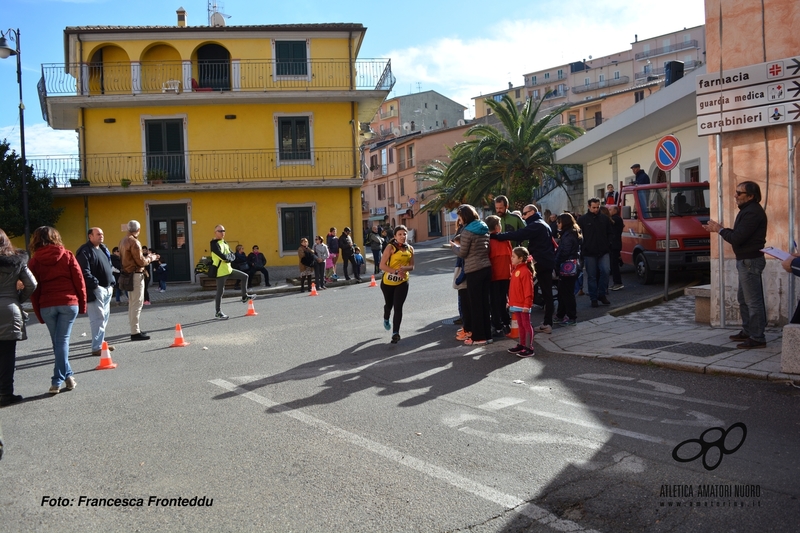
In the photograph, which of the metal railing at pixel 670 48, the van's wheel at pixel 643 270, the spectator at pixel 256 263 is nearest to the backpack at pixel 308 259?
the spectator at pixel 256 263

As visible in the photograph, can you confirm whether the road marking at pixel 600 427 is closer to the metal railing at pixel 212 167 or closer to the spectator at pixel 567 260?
the spectator at pixel 567 260

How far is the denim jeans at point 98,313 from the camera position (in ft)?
31.0

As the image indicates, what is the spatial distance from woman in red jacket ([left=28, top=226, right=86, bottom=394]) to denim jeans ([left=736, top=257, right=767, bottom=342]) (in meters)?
7.57

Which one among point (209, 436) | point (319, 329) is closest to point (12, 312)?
point (209, 436)

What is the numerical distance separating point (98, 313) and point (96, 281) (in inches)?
18.3

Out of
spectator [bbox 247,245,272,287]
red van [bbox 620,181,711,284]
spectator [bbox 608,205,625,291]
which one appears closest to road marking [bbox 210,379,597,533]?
spectator [bbox 608,205,625,291]

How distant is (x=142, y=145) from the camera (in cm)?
2661

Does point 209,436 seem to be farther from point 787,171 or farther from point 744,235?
point 787,171

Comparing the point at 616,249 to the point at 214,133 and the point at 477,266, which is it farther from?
the point at 214,133

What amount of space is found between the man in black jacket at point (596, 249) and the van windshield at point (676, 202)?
3085mm

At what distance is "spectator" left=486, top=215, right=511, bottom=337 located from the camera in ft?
30.6

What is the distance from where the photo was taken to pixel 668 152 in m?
12.2

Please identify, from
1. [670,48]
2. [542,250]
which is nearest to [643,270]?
[542,250]

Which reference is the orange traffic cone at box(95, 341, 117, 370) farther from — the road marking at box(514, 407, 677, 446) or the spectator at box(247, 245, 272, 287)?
the spectator at box(247, 245, 272, 287)
